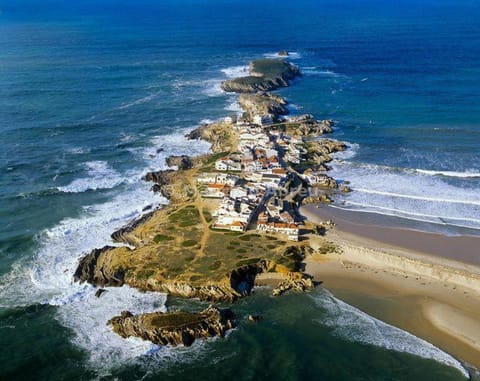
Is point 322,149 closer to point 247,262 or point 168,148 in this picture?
point 168,148

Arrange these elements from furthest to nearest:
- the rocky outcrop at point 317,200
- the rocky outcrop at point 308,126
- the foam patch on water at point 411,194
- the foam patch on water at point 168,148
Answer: the rocky outcrop at point 308,126 < the foam patch on water at point 168,148 < the rocky outcrop at point 317,200 < the foam patch on water at point 411,194

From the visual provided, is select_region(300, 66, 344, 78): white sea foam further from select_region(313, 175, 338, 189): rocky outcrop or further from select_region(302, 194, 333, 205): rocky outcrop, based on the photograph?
select_region(302, 194, 333, 205): rocky outcrop

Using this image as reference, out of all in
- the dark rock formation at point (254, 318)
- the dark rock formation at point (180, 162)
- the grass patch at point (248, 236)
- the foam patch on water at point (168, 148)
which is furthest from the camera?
the foam patch on water at point (168, 148)

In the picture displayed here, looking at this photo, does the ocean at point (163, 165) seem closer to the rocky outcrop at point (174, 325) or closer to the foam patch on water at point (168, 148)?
the foam patch on water at point (168, 148)

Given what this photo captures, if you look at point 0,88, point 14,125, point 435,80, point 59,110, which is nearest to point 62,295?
point 14,125

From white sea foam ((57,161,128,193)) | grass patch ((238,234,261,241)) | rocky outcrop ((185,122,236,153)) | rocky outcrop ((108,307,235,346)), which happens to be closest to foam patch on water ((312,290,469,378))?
rocky outcrop ((108,307,235,346))

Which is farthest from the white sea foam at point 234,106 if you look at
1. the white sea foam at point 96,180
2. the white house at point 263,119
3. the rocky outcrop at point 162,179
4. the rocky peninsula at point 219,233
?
the white sea foam at point 96,180
